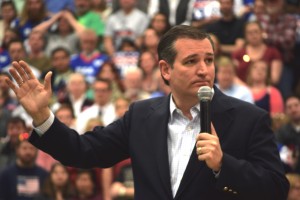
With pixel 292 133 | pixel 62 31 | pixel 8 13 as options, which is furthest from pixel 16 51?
pixel 292 133

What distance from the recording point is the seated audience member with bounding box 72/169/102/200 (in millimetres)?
9750

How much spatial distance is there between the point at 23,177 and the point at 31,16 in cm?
467

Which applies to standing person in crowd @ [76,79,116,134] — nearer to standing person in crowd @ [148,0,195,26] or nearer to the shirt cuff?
standing person in crowd @ [148,0,195,26]

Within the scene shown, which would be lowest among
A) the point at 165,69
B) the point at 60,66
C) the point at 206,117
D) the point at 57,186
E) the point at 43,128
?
the point at 60,66

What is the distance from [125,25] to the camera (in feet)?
45.1

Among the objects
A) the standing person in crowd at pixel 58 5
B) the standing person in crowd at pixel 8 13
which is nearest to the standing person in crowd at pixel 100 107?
the standing person in crowd at pixel 58 5

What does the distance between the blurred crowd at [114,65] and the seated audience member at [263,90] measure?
12 mm

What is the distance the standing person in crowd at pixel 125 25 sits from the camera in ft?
44.9

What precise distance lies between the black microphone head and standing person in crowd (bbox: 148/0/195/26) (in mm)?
9077

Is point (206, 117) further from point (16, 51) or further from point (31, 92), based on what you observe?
point (16, 51)

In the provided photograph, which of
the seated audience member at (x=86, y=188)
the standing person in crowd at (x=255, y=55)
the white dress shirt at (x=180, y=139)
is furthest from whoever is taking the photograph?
the standing person in crowd at (x=255, y=55)

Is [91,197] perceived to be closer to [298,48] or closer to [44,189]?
[44,189]

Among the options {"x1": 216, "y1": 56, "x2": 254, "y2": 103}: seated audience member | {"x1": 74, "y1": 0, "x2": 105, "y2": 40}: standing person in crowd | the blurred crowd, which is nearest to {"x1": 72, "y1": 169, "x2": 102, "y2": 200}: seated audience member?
the blurred crowd

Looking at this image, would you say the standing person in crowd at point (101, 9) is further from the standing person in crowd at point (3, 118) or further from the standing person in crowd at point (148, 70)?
the standing person in crowd at point (3, 118)
